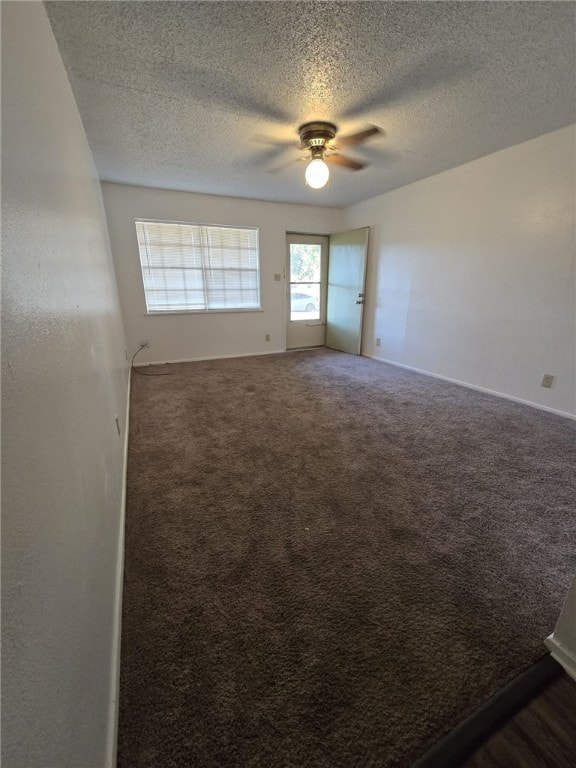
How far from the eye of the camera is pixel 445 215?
11.7ft

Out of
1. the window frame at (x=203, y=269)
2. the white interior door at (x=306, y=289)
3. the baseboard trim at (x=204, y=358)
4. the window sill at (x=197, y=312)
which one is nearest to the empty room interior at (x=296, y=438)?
the window frame at (x=203, y=269)

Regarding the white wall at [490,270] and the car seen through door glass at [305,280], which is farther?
the car seen through door glass at [305,280]

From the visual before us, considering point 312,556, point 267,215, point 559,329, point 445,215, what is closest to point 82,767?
point 312,556

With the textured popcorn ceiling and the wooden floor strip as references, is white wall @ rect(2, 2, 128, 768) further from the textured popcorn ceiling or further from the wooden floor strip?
the wooden floor strip

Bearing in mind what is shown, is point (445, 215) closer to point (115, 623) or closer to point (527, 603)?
point (527, 603)

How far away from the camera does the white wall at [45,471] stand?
45 cm

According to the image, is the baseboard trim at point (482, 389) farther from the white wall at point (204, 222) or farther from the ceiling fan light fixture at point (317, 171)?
the ceiling fan light fixture at point (317, 171)

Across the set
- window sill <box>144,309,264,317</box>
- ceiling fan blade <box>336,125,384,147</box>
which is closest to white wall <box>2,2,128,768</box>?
ceiling fan blade <box>336,125,384,147</box>

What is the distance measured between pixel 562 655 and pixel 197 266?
16.2ft

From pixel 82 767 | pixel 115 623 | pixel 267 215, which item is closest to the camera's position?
pixel 82 767

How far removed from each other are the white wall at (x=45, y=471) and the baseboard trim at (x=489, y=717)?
2.86 ft

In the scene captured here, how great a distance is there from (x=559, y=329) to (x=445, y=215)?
5.85 feet

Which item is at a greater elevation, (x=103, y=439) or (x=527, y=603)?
(x=103, y=439)

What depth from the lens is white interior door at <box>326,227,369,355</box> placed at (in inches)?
187
